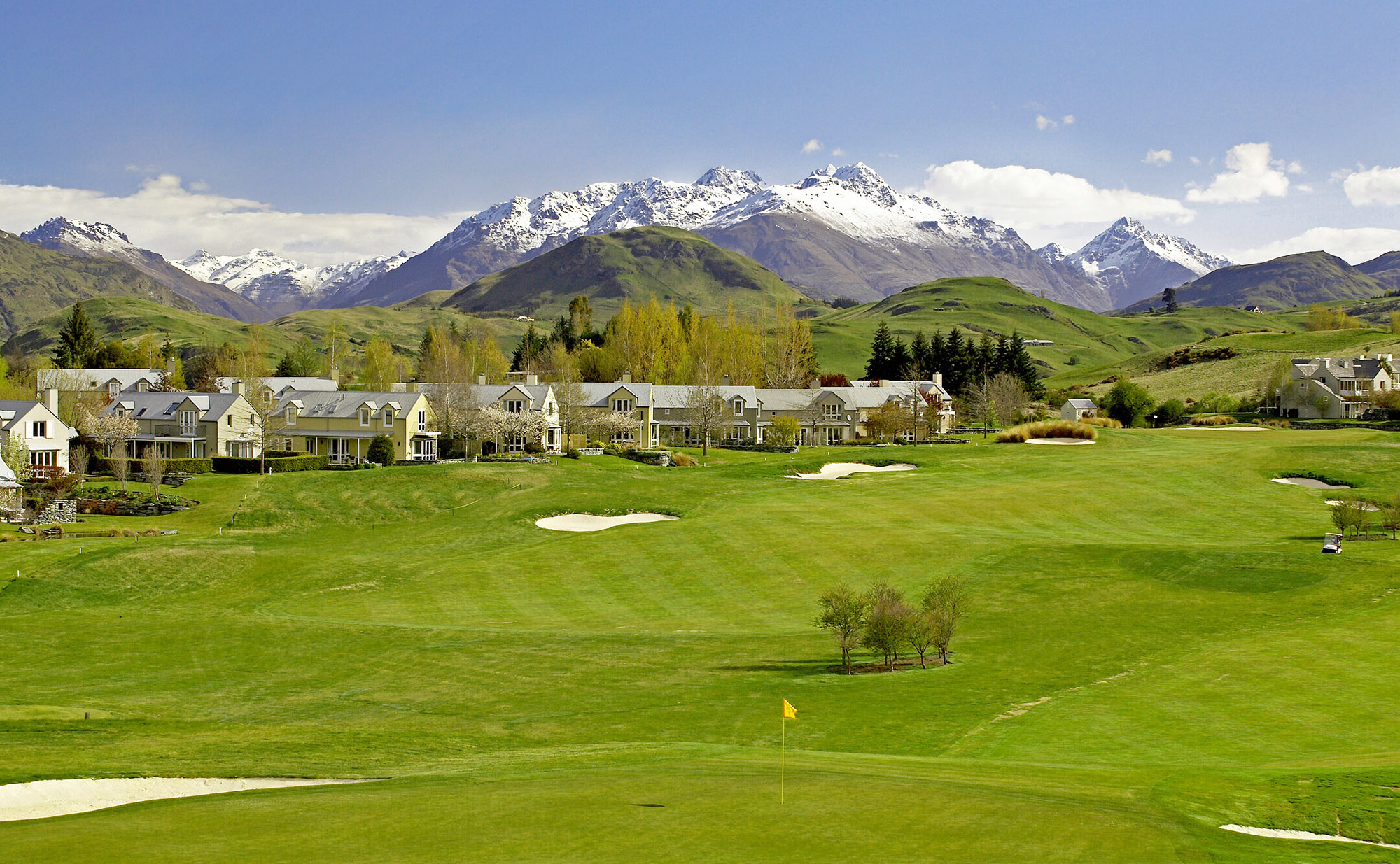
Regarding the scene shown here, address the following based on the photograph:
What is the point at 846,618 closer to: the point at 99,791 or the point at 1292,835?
the point at 1292,835

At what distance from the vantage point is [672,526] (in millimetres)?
53062

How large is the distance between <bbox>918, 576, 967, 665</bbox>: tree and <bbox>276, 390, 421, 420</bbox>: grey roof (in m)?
63.7

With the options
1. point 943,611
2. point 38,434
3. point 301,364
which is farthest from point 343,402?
point 943,611

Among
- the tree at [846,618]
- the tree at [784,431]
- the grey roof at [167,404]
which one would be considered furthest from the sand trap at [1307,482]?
the grey roof at [167,404]

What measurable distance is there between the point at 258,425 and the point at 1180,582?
80.1 meters

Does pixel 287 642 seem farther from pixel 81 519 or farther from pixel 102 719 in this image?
pixel 81 519

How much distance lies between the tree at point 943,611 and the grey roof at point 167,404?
74.3m

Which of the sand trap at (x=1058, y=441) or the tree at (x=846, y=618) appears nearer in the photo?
the tree at (x=846, y=618)

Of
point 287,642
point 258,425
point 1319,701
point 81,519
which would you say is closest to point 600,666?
point 287,642

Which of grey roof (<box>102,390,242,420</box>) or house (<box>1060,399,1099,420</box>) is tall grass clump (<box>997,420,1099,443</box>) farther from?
grey roof (<box>102,390,242,420</box>)

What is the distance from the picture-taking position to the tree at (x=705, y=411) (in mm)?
101625

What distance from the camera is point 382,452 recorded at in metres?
82.3

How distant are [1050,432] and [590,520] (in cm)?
5103

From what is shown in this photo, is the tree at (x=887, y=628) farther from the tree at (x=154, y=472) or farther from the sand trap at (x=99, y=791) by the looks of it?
the tree at (x=154, y=472)
